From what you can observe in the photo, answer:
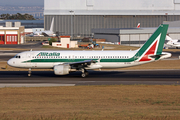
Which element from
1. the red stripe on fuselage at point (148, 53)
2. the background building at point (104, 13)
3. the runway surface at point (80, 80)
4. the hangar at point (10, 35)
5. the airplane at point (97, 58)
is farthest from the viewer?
the background building at point (104, 13)

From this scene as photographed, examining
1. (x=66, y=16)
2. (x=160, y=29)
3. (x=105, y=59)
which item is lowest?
(x=105, y=59)

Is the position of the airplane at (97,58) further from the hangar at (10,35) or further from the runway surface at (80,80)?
the hangar at (10,35)

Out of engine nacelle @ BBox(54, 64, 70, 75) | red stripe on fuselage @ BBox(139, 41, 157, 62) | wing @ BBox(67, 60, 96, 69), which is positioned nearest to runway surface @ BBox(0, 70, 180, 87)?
engine nacelle @ BBox(54, 64, 70, 75)

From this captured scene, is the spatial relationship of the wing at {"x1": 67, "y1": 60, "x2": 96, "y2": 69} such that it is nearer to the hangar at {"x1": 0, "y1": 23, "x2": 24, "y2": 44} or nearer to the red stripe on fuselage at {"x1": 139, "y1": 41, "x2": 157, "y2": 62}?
the red stripe on fuselage at {"x1": 139, "y1": 41, "x2": 157, "y2": 62}

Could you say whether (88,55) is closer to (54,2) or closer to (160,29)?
(160,29)

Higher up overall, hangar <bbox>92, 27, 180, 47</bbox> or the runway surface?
hangar <bbox>92, 27, 180, 47</bbox>

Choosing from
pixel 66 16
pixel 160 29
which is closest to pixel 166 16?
pixel 66 16

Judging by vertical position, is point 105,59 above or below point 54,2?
below

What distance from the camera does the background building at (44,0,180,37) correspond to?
151m

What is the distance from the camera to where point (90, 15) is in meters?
152

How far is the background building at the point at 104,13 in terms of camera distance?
495ft

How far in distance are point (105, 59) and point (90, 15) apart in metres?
119

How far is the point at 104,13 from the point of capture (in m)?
152

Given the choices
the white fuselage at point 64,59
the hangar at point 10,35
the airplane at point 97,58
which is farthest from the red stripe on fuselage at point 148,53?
the hangar at point 10,35
